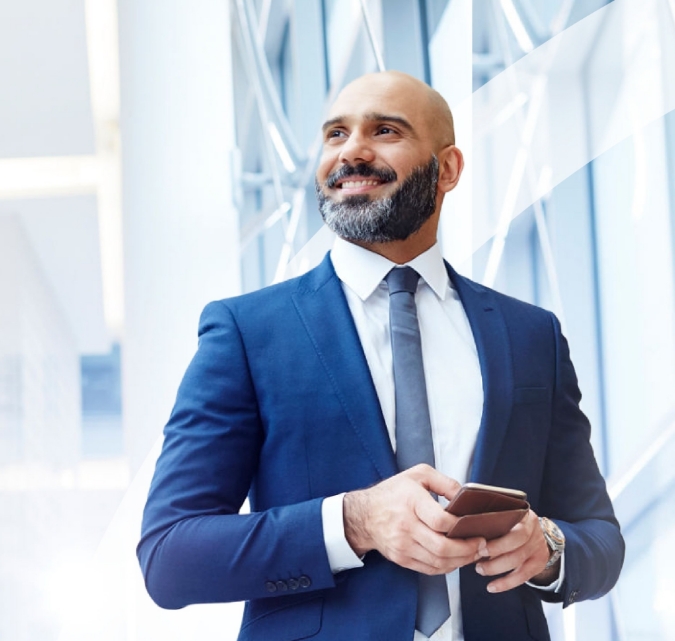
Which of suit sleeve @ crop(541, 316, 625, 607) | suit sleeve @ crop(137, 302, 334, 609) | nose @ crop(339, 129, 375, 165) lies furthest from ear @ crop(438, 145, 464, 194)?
suit sleeve @ crop(137, 302, 334, 609)

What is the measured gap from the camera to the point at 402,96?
250cm

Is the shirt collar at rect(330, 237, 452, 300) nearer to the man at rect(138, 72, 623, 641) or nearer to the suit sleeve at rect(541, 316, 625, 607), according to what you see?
the man at rect(138, 72, 623, 641)

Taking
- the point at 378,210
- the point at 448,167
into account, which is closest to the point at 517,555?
the point at 378,210

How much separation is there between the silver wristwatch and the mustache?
92 centimetres

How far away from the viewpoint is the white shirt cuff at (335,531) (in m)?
1.89

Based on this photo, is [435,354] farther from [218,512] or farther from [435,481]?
[218,512]

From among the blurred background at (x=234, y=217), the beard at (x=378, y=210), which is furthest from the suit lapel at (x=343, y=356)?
the blurred background at (x=234, y=217)

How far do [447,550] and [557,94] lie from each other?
2.35 meters

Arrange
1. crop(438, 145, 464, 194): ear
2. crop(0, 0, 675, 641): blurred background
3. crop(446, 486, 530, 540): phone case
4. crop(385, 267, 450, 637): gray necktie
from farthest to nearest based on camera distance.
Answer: crop(0, 0, 675, 641): blurred background
crop(438, 145, 464, 194): ear
crop(385, 267, 450, 637): gray necktie
crop(446, 486, 530, 540): phone case

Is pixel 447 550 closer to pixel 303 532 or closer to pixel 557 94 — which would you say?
pixel 303 532

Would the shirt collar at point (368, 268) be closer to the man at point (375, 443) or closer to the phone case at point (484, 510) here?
the man at point (375, 443)

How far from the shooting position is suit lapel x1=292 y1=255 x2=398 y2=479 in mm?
2033

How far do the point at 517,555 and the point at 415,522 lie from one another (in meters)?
0.29

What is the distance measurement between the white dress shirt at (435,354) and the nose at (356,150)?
7.9 inches
